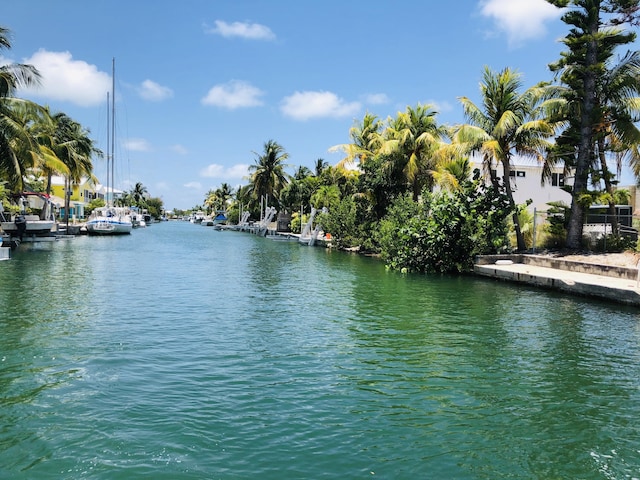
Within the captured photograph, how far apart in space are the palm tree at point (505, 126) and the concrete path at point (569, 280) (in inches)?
162

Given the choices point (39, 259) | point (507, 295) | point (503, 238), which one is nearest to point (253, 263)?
point (39, 259)

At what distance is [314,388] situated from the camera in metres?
8.34

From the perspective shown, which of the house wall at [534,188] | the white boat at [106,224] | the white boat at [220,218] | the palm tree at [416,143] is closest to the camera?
the palm tree at [416,143]

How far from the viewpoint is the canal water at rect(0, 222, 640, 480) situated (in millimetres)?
5902

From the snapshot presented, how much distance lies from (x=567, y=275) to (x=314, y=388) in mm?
15398

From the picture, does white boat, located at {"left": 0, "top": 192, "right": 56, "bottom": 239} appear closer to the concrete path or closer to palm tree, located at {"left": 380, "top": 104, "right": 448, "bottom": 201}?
palm tree, located at {"left": 380, "top": 104, "right": 448, "bottom": 201}

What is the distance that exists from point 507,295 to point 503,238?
772 centimetres

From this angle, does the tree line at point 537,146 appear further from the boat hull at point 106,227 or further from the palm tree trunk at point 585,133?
the boat hull at point 106,227

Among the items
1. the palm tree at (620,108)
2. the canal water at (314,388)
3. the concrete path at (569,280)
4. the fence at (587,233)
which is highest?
the palm tree at (620,108)

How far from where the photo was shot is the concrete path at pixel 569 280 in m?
16.7

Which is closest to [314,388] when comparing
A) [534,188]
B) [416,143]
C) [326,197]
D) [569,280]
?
[569,280]

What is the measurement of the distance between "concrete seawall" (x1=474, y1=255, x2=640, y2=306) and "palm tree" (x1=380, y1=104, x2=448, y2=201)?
11.1 metres

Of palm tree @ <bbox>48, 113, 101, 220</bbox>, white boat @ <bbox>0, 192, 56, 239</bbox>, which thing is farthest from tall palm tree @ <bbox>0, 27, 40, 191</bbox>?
palm tree @ <bbox>48, 113, 101, 220</bbox>

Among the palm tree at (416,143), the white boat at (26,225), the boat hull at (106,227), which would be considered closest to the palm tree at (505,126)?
the palm tree at (416,143)
